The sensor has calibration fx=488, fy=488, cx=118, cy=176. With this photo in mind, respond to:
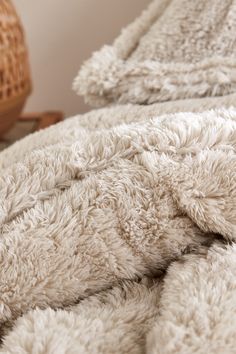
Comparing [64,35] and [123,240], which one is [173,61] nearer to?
[123,240]

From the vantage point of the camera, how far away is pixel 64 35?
1.10 m

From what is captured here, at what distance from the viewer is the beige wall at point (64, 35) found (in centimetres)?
105

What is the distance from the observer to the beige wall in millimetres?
1052

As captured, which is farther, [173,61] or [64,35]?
[64,35]

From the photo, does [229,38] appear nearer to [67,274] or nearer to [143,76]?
[143,76]

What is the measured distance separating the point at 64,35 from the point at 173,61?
56 cm

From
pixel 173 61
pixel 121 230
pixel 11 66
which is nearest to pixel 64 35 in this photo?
pixel 11 66

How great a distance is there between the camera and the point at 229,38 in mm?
588

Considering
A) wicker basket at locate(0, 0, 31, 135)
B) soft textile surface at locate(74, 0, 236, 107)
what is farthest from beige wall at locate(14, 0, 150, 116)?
soft textile surface at locate(74, 0, 236, 107)

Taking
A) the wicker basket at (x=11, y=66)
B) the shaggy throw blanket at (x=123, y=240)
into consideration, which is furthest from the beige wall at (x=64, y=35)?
the shaggy throw blanket at (x=123, y=240)

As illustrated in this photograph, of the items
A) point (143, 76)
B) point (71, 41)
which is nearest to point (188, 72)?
point (143, 76)

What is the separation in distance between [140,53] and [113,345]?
1.44ft

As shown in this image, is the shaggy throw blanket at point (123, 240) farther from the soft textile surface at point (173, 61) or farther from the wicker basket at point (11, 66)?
the wicker basket at point (11, 66)

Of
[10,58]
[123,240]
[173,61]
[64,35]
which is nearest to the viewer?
[123,240]
